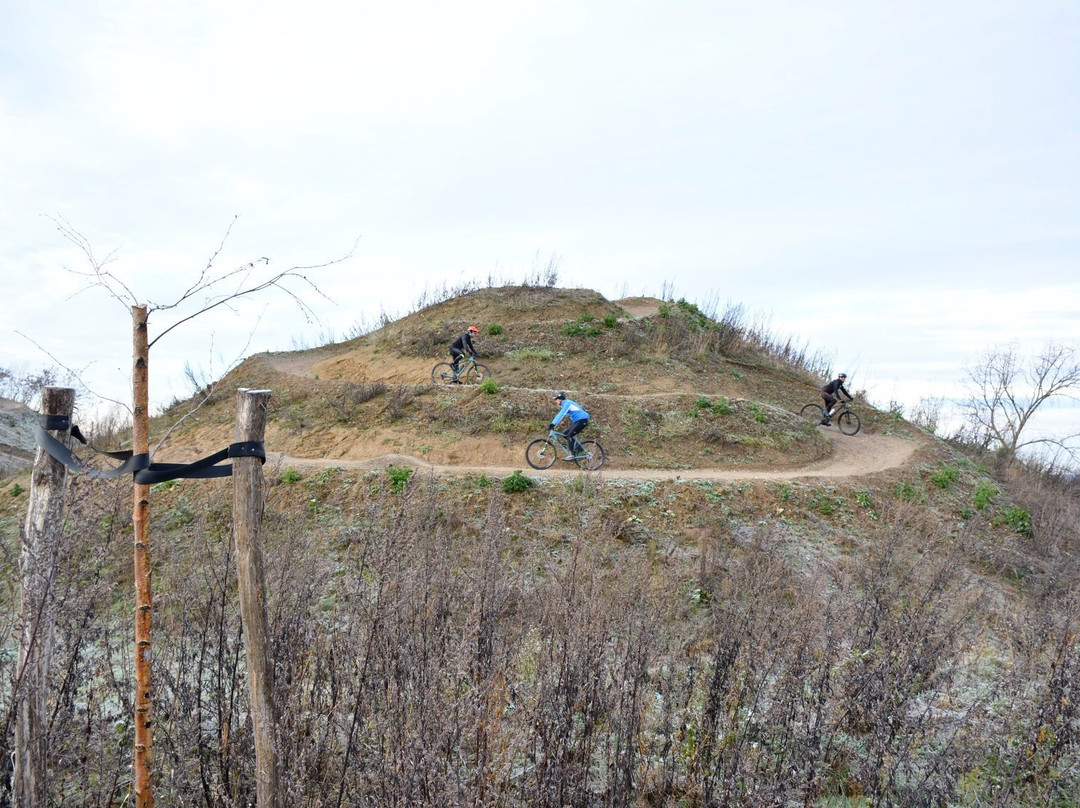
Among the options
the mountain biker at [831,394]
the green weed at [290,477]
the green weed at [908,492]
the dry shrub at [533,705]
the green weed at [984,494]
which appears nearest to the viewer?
the dry shrub at [533,705]

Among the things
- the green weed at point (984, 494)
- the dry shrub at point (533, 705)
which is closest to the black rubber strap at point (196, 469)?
the dry shrub at point (533, 705)

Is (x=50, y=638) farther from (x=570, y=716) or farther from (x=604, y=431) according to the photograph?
(x=604, y=431)

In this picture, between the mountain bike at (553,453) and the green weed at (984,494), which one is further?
the green weed at (984,494)

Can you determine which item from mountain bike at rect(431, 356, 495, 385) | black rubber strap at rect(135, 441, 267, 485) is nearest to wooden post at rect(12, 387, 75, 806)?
black rubber strap at rect(135, 441, 267, 485)

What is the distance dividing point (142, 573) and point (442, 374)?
17210 millimetres

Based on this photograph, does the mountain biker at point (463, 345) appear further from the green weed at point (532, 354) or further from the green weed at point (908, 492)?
the green weed at point (908, 492)

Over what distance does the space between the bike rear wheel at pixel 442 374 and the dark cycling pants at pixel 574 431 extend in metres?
6.42

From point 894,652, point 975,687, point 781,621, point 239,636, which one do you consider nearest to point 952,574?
point 975,687

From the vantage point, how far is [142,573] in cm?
327

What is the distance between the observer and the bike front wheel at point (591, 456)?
15.0 meters

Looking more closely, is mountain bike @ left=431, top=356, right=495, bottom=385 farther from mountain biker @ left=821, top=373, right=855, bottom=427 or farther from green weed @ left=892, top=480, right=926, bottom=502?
green weed @ left=892, top=480, right=926, bottom=502

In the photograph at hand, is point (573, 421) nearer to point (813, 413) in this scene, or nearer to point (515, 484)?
point (515, 484)

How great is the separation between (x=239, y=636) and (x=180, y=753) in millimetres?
1227

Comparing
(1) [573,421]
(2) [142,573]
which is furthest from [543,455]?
(2) [142,573]
